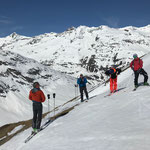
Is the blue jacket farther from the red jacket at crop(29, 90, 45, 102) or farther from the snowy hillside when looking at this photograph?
the snowy hillside

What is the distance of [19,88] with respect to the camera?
540 ft

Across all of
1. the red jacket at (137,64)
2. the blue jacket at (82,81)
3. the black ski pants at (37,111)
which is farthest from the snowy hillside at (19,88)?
the red jacket at (137,64)

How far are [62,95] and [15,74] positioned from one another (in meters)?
50.1

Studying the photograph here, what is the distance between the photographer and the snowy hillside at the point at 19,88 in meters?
136

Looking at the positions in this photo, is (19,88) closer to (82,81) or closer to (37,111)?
(82,81)

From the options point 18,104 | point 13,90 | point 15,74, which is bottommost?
point 18,104

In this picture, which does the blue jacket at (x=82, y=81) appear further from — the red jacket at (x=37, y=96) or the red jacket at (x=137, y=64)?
the red jacket at (x=37, y=96)

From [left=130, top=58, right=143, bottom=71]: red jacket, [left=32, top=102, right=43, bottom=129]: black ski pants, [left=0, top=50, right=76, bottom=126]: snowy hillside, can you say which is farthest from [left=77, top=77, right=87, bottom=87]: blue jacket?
[left=0, top=50, right=76, bottom=126]: snowy hillside

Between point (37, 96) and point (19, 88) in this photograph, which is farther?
point (19, 88)

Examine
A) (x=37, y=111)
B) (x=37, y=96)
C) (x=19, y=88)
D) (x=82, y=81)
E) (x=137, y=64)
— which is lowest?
(x=19, y=88)

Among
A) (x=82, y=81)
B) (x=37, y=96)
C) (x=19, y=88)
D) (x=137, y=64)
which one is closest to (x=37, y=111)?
(x=37, y=96)

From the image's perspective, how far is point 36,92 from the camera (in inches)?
442

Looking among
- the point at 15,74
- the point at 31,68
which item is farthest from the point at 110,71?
the point at 31,68

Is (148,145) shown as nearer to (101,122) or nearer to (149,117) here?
(149,117)
